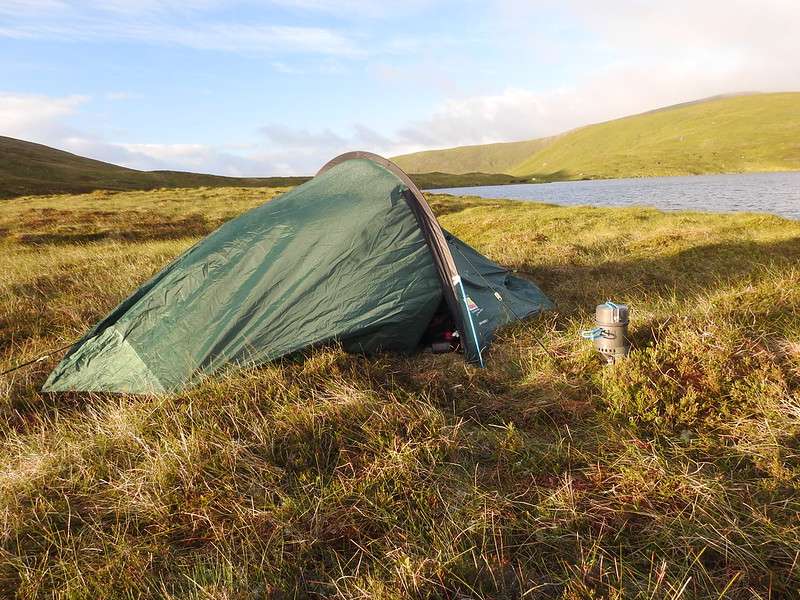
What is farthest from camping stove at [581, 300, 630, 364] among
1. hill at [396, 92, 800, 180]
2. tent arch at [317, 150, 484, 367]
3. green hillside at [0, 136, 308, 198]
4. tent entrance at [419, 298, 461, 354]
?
hill at [396, 92, 800, 180]

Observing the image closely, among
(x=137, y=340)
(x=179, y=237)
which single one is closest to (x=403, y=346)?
(x=137, y=340)

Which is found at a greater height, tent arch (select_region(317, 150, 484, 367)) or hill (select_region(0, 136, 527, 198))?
hill (select_region(0, 136, 527, 198))

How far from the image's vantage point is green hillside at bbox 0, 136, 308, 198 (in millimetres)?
43781

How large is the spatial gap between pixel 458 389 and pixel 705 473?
190 centimetres

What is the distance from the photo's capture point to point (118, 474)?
2.95 metres

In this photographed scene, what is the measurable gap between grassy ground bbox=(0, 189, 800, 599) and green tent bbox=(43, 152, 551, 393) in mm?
327

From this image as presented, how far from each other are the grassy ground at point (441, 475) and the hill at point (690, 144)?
10559 cm

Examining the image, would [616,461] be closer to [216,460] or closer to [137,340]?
[216,460]

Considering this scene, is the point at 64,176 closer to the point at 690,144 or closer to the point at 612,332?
the point at 612,332

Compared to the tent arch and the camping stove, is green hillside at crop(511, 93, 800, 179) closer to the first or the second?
the tent arch

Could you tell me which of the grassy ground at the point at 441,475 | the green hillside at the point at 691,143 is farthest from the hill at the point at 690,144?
the grassy ground at the point at 441,475

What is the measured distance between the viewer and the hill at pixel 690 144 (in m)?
95.1

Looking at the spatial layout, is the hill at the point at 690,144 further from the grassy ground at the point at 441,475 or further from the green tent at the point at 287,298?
the grassy ground at the point at 441,475

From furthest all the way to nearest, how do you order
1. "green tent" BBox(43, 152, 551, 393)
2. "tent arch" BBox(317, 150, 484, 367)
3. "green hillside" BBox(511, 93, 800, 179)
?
1. "green hillside" BBox(511, 93, 800, 179)
2. "tent arch" BBox(317, 150, 484, 367)
3. "green tent" BBox(43, 152, 551, 393)
